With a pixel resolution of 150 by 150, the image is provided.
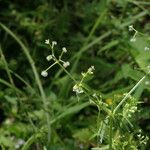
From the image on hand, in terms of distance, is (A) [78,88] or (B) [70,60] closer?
(A) [78,88]

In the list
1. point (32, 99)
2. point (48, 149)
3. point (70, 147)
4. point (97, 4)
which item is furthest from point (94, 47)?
point (48, 149)

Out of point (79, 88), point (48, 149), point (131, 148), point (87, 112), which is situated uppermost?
point (79, 88)

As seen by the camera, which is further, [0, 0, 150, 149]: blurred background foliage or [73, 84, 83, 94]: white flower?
[0, 0, 150, 149]: blurred background foliage

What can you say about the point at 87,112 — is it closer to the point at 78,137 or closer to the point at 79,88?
the point at 78,137

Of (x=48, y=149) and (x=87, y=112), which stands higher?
(x=48, y=149)

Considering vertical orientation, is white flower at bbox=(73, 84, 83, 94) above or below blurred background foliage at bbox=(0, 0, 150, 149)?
above

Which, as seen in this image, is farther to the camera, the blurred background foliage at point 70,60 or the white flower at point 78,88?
the blurred background foliage at point 70,60

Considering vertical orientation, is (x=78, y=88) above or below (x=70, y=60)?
above

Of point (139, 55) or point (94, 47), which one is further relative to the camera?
point (94, 47)
